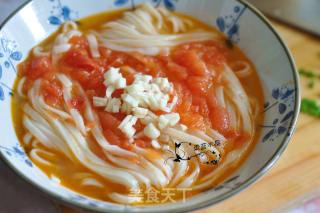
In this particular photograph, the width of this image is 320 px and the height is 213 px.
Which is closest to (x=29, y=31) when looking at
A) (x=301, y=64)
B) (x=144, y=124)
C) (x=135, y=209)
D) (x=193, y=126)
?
(x=144, y=124)

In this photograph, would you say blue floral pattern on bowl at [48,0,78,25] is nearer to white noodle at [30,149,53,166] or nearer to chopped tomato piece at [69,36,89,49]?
chopped tomato piece at [69,36,89,49]

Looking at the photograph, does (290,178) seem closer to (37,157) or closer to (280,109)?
(280,109)

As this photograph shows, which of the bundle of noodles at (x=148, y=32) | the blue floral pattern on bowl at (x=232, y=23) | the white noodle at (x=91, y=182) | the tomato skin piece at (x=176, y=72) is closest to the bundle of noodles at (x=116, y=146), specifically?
the white noodle at (x=91, y=182)

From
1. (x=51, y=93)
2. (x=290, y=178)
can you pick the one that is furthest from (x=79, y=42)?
(x=290, y=178)

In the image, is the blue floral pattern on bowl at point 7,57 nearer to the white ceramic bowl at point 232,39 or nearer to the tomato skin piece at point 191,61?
the white ceramic bowl at point 232,39

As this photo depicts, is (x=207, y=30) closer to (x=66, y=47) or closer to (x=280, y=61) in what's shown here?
(x=280, y=61)
